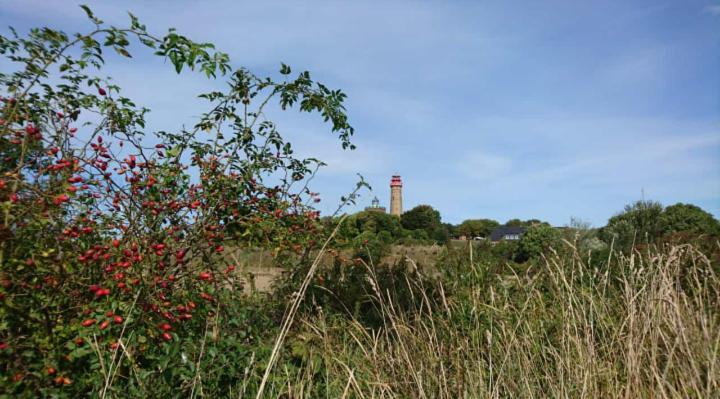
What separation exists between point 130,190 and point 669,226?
2040 centimetres

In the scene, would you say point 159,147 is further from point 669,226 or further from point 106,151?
point 669,226

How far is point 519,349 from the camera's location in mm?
2711

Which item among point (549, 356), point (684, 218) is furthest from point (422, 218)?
point (549, 356)

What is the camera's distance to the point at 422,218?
37969mm

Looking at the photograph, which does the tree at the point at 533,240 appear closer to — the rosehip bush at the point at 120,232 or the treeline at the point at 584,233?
the treeline at the point at 584,233

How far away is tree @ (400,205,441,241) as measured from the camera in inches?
1448

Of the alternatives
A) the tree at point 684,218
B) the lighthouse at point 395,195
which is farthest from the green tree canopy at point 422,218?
the lighthouse at point 395,195

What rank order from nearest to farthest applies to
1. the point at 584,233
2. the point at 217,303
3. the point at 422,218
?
the point at 217,303 < the point at 584,233 < the point at 422,218

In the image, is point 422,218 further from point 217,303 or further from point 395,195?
point 217,303

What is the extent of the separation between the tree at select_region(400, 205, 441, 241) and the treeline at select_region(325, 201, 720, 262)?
9780mm

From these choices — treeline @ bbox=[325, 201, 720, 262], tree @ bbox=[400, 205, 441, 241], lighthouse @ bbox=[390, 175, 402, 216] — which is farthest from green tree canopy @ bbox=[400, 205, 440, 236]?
lighthouse @ bbox=[390, 175, 402, 216]

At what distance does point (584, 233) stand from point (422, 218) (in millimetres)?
26386

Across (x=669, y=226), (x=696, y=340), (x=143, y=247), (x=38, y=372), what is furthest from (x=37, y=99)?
(x=669, y=226)

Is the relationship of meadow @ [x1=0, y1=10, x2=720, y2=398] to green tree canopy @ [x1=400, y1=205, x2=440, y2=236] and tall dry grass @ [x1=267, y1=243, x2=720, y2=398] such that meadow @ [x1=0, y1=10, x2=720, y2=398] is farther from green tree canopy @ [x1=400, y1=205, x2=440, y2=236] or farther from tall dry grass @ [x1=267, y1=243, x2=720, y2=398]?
green tree canopy @ [x1=400, y1=205, x2=440, y2=236]
